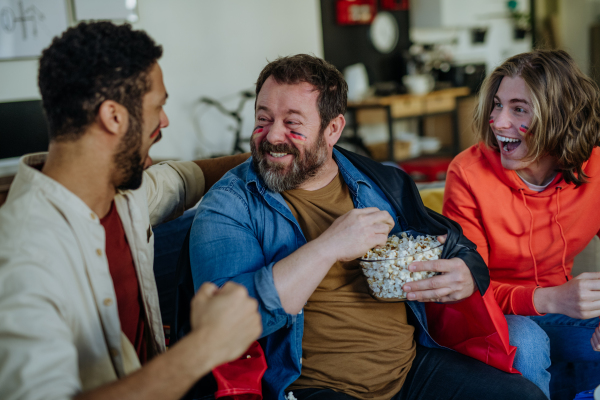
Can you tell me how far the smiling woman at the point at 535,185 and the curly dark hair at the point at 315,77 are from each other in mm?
466

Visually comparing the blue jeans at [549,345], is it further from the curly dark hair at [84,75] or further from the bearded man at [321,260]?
the curly dark hair at [84,75]

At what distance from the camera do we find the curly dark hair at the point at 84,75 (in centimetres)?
106

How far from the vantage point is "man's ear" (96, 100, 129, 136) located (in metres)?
1.07

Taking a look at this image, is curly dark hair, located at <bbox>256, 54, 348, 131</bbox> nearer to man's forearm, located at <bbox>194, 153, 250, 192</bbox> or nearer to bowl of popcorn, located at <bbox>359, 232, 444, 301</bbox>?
man's forearm, located at <bbox>194, 153, 250, 192</bbox>

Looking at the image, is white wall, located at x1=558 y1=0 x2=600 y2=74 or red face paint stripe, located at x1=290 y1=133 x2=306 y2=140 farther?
white wall, located at x1=558 y1=0 x2=600 y2=74

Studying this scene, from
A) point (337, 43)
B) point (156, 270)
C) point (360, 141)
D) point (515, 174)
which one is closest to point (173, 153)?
point (360, 141)

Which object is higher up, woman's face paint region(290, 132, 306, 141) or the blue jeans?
woman's face paint region(290, 132, 306, 141)

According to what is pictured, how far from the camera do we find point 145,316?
4.24 feet

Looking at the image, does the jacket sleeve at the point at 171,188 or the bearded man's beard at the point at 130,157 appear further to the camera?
the jacket sleeve at the point at 171,188

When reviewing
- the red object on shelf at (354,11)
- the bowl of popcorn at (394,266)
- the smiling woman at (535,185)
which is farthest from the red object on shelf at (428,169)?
the bowl of popcorn at (394,266)

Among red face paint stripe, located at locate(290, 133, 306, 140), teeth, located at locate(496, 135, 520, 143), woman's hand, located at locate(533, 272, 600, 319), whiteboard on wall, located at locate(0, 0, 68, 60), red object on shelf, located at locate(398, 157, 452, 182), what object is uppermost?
whiteboard on wall, located at locate(0, 0, 68, 60)

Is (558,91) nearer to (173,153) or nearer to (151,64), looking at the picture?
(151,64)

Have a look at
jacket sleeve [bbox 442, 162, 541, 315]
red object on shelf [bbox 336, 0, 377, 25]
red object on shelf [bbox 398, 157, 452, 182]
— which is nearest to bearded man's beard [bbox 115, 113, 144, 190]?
jacket sleeve [bbox 442, 162, 541, 315]

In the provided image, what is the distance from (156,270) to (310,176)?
605mm
